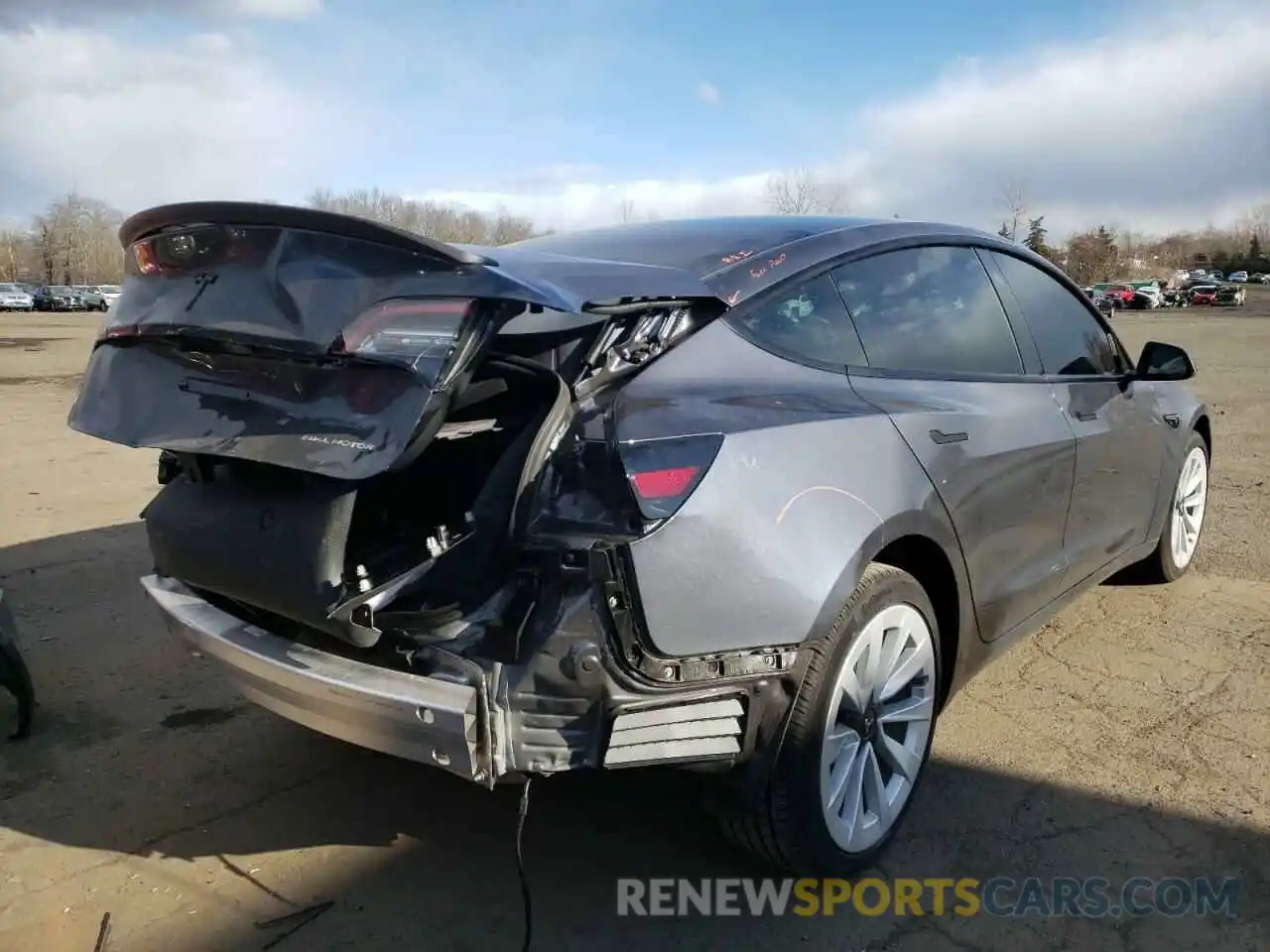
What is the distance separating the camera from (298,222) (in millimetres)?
2270

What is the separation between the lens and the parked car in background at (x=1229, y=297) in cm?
5291

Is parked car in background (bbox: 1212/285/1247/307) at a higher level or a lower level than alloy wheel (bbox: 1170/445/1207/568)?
higher

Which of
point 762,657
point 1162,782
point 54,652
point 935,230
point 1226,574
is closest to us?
point 762,657

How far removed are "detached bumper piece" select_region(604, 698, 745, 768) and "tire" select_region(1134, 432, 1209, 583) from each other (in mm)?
3306

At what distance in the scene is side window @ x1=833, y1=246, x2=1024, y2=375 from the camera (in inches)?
117

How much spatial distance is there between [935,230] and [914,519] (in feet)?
4.21

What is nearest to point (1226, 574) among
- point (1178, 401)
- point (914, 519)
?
point (1178, 401)

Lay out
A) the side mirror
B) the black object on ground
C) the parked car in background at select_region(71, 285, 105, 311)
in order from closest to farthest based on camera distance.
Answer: the black object on ground
the side mirror
the parked car in background at select_region(71, 285, 105, 311)

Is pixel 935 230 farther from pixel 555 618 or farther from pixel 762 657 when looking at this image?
pixel 555 618

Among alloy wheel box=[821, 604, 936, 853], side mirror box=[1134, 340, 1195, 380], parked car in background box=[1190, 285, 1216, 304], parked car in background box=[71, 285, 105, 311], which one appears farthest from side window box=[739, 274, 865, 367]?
parked car in background box=[71, 285, 105, 311]

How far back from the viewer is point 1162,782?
123 inches

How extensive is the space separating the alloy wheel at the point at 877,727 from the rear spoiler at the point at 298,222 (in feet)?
4.42

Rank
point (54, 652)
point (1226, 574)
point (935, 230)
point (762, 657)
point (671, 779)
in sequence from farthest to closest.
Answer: point (1226, 574) < point (54, 652) < point (935, 230) < point (671, 779) < point (762, 657)

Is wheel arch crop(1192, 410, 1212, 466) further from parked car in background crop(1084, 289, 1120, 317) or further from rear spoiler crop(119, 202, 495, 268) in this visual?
rear spoiler crop(119, 202, 495, 268)
